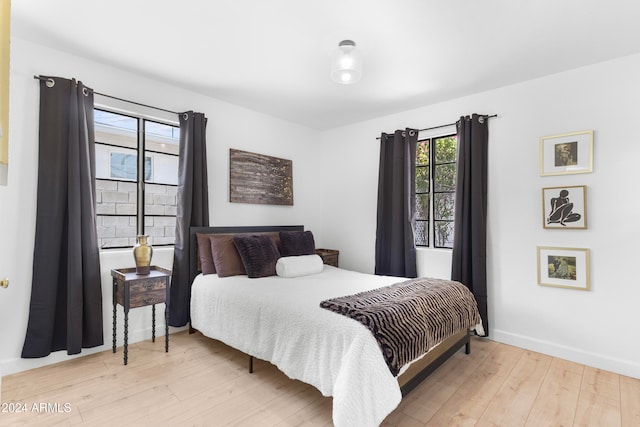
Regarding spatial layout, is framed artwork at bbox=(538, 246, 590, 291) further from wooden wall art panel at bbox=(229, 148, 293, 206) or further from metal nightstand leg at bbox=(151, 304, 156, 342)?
metal nightstand leg at bbox=(151, 304, 156, 342)

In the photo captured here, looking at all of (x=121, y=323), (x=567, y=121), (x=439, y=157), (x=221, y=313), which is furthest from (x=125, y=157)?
(x=567, y=121)

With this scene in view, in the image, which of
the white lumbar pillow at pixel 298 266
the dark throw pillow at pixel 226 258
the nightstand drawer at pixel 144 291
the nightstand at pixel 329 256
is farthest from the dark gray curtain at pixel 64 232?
the nightstand at pixel 329 256

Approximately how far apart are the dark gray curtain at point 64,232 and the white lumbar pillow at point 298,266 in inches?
61.5

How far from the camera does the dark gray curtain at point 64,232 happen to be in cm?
248

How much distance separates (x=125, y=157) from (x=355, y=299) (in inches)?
102

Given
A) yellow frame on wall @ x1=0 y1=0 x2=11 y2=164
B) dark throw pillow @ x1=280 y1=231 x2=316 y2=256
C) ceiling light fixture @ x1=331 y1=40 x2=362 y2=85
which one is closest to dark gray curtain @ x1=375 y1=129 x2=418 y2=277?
dark throw pillow @ x1=280 y1=231 x2=316 y2=256

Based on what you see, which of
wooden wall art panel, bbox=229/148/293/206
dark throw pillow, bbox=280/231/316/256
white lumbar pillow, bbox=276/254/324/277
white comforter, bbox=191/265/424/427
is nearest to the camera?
white comforter, bbox=191/265/424/427

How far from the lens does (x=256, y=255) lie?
3123 mm

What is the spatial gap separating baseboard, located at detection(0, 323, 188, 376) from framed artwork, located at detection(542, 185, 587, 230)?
3.80 m

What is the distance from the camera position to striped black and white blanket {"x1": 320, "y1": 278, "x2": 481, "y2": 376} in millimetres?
1870

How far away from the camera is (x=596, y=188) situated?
9.02ft

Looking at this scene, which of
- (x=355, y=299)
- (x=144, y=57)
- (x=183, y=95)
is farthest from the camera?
(x=183, y=95)

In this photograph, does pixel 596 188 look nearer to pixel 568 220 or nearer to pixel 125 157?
pixel 568 220

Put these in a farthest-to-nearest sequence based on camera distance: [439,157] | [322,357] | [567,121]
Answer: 1. [439,157]
2. [567,121]
3. [322,357]
